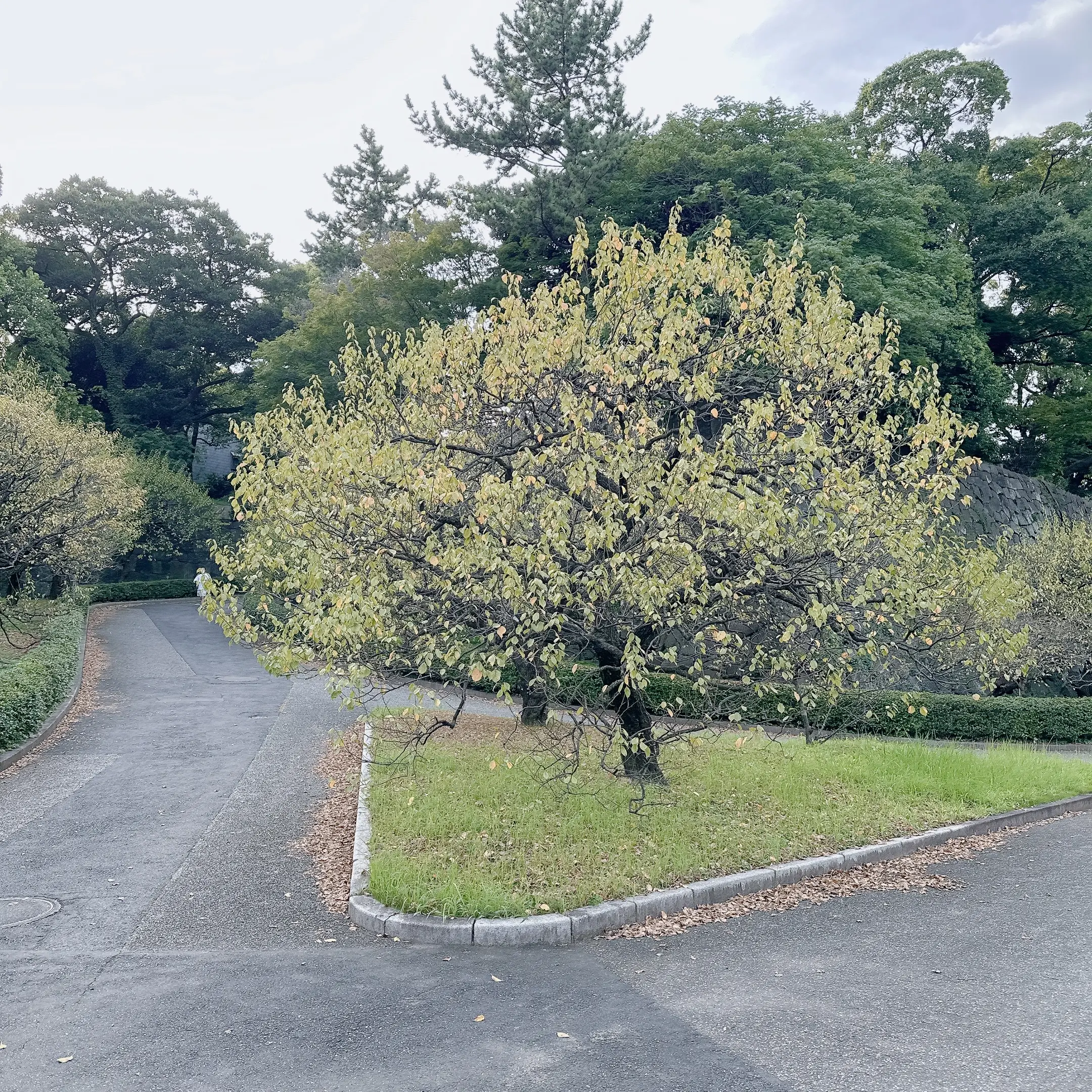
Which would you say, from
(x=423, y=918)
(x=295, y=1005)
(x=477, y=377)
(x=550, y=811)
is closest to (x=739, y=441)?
(x=477, y=377)

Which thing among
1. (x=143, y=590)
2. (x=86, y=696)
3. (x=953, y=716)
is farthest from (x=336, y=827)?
(x=143, y=590)

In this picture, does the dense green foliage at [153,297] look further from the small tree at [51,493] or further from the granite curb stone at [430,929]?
the granite curb stone at [430,929]

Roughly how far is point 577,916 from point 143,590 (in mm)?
40625

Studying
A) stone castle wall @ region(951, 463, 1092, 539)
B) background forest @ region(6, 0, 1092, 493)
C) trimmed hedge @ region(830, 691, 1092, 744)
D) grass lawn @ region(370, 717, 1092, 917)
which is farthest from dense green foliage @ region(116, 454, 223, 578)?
trimmed hedge @ region(830, 691, 1092, 744)

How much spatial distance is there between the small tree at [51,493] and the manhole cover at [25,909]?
1184 cm

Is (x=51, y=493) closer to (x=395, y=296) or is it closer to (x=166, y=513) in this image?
(x=395, y=296)

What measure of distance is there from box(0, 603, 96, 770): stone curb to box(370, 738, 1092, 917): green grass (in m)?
5.58

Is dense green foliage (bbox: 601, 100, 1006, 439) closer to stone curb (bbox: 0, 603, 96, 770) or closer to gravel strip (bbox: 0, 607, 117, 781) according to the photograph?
gravel strip (bbox: 0, 607, 117, 781)

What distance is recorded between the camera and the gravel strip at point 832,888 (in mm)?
7180

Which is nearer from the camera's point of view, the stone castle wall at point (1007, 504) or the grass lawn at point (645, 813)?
the grass lawn at point (645, 813)

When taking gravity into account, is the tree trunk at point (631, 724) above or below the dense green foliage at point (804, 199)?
below

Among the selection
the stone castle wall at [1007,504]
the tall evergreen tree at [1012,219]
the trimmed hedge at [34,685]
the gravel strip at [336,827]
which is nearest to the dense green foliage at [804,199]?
the stone castle wall at [1007,504]

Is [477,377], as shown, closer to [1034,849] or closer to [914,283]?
[1034,849]

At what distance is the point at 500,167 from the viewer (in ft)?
97.7
